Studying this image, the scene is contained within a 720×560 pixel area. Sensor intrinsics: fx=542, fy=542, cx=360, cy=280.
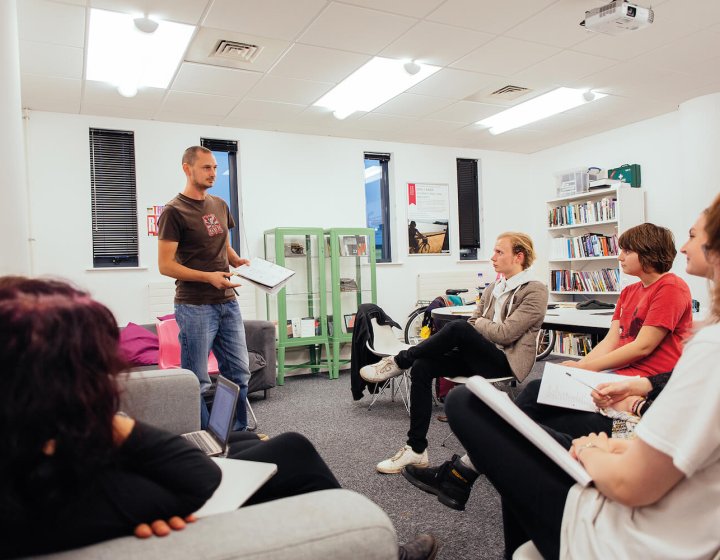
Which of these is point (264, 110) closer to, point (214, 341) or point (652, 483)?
point (214, 341)

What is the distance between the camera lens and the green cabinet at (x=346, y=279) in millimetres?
5418

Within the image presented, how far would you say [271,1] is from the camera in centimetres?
303

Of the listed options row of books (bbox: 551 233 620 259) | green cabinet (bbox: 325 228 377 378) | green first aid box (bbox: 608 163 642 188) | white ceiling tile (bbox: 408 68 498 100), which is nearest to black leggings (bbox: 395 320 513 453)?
white ceiling tile (bbox: 408 68 498 100)

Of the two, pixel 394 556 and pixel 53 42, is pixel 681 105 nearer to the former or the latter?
pixel 53 42

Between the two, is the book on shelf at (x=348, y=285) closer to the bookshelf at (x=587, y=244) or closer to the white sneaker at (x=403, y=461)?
the bookshelf at (x=587, y=244)

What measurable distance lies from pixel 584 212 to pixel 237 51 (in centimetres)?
413

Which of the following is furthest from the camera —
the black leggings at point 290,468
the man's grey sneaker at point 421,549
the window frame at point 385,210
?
the window frame at point 385,210

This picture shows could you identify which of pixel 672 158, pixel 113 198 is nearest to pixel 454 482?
pixel 113 198

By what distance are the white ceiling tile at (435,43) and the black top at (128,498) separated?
3172 mm

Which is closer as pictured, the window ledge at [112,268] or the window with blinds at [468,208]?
the window ledge at [112,268]

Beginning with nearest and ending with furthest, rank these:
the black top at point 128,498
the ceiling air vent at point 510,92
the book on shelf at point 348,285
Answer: the black top at point 128,498 → the ceiling air vent at point 510,92 → the book on shelf at point 348,285

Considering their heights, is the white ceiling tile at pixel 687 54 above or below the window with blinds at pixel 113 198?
above

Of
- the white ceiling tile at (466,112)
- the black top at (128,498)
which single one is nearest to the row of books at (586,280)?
the white ceiling tile at (466,112)

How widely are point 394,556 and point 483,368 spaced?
1982mm
